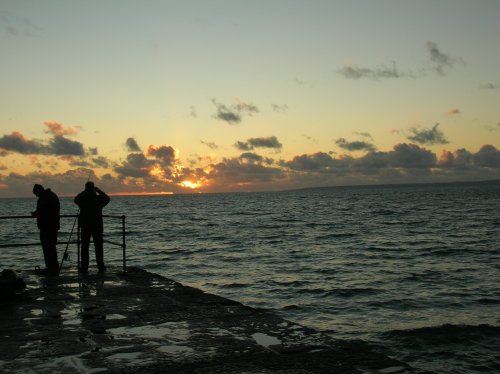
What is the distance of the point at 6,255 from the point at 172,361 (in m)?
22.2

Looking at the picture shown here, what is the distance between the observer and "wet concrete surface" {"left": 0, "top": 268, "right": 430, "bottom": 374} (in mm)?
4926

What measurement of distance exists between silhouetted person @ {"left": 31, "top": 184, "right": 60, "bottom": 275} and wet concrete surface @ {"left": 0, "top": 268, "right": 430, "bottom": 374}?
7.28ft

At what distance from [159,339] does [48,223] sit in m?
6.17

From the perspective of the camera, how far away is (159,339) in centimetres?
586

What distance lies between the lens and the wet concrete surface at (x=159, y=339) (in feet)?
16.2

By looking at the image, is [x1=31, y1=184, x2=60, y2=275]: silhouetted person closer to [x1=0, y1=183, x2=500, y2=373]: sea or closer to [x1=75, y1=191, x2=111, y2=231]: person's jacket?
[x1=75, y1=191, x2=111, y2=231]: person's jacket

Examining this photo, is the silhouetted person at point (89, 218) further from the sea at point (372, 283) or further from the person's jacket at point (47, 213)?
the sea at point (372, 283)

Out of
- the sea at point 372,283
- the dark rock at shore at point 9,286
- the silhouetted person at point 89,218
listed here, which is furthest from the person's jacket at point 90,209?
the sea at point 372,283

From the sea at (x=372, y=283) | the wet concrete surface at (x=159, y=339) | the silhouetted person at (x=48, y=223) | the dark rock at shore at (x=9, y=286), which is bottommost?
the sea at (x=372, y=283)

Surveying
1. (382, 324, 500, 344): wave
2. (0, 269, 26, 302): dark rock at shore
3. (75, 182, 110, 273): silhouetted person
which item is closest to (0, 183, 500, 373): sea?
(382, 324, 500, 344): wave

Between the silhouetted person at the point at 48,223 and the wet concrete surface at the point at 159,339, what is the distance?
7.28ft

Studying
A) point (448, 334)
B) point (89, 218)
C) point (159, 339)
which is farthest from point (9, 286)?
point (448, 334)

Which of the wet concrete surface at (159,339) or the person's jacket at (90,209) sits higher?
the person's jacket at (90,209)

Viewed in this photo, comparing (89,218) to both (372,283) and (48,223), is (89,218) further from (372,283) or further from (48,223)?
(372,283)
